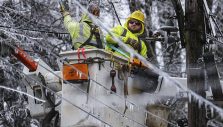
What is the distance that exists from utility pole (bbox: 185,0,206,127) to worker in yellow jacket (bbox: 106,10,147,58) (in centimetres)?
151

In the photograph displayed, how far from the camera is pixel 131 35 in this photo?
29.9ft

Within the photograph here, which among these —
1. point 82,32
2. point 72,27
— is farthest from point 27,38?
point 82,32

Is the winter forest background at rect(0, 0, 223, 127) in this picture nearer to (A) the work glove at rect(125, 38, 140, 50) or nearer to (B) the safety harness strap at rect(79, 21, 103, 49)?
(A) the work glove at rect(125, 38, 140, 50)

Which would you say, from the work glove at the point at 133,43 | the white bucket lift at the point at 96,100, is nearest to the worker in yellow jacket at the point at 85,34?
the work glove at the point at 133,43

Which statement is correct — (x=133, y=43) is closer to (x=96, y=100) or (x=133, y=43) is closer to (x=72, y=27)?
(x=72, y=27)

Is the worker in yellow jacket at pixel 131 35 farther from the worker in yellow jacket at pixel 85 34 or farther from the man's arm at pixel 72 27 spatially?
the man's arm at pixel 72 27

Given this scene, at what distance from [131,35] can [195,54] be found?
1803 millimetres

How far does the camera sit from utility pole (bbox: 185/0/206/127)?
741cm

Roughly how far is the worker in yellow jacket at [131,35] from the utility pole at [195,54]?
59.6 inches

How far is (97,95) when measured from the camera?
8.00 meters

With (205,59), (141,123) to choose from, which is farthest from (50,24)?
(205,59)

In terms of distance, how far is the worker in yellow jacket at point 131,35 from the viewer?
29.0 feet

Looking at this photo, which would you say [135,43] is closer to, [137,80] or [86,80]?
[137,80]

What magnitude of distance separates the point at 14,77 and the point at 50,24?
161cm
